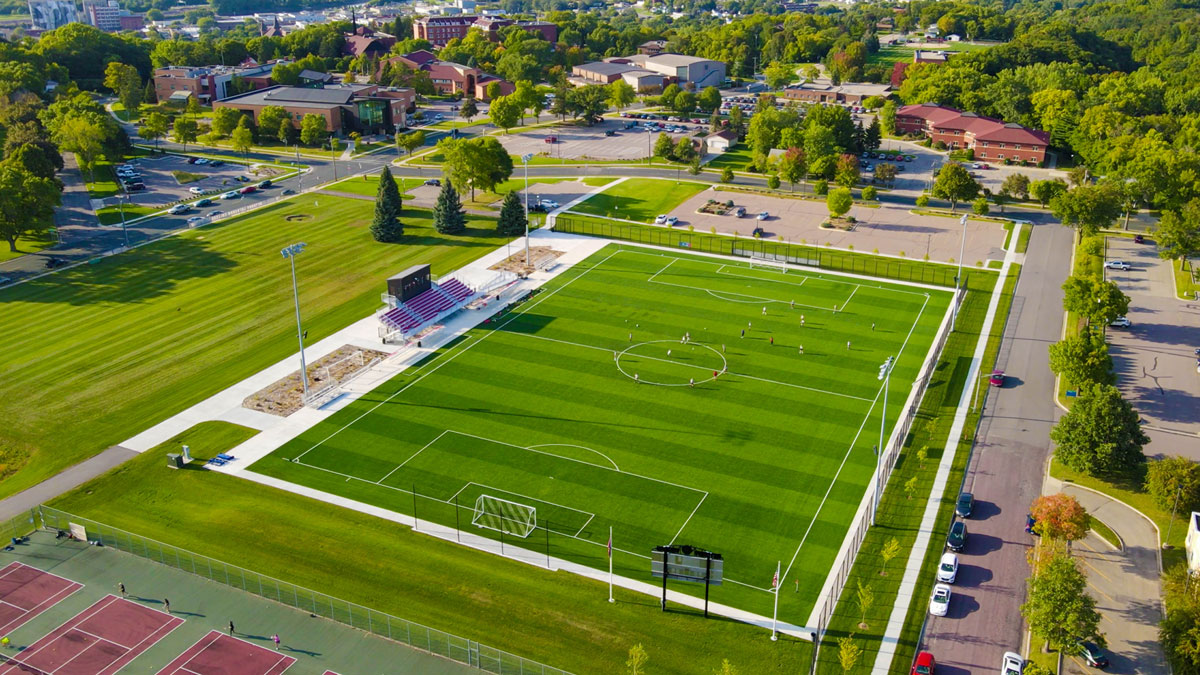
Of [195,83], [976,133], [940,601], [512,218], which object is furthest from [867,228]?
[195,83]

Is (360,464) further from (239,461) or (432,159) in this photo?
(432,159)

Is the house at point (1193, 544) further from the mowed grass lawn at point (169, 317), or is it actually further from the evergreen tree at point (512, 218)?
the evergreen tree at point (512, 218)

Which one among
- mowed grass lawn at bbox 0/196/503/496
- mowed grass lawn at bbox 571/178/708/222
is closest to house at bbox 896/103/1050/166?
mowed grass lawn at bbox 571/178/708/222

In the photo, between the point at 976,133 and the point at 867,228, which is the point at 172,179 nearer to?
the point at 867,228

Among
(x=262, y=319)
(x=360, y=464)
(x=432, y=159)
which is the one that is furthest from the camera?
(x=432, y=159)

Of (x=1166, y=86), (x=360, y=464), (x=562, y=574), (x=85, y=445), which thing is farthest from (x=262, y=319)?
(x=1166, y=86)

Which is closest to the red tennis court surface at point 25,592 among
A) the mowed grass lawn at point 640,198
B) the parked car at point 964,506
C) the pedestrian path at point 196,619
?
the pedestrian path at point 196,619
